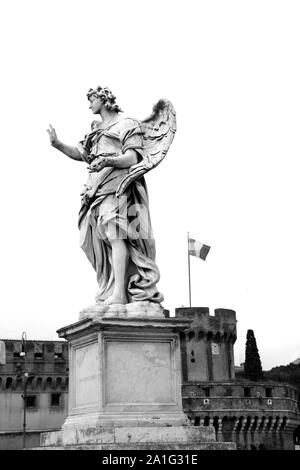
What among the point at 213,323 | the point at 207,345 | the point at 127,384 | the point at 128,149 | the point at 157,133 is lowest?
the point at 127,384

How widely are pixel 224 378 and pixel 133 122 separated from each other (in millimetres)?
53214

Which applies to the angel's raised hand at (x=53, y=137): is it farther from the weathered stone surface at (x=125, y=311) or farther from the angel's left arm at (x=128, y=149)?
the weathered stone surface at (x=125, y=311)

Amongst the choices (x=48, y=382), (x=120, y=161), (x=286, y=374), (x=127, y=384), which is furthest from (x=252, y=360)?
(x=127, y=384)

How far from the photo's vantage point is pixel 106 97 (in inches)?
323

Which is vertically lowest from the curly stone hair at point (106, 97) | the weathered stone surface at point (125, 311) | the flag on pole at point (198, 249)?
the weathered stone surface at point (125, 311)

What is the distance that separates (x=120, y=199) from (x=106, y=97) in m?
1.22

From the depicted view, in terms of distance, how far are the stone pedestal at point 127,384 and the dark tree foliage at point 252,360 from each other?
53646 mm

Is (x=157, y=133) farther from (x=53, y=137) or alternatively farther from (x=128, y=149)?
Result: (x=53, y=137)

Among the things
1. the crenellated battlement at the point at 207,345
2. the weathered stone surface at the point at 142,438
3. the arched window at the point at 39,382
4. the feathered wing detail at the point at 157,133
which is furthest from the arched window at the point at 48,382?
the weathered stone surface at the point at 142,438

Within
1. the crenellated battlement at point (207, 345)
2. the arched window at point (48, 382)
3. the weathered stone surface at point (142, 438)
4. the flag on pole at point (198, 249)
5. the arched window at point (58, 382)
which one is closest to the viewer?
the weathered stone surface at point (142, 438)

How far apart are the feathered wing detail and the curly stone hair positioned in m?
0.35

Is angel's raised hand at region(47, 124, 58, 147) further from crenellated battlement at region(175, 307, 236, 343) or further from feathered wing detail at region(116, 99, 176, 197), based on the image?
crenellated battlement at region(175, 307, 236, 343)

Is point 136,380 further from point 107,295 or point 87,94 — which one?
point 87,94

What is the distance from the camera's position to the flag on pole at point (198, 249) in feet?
158
